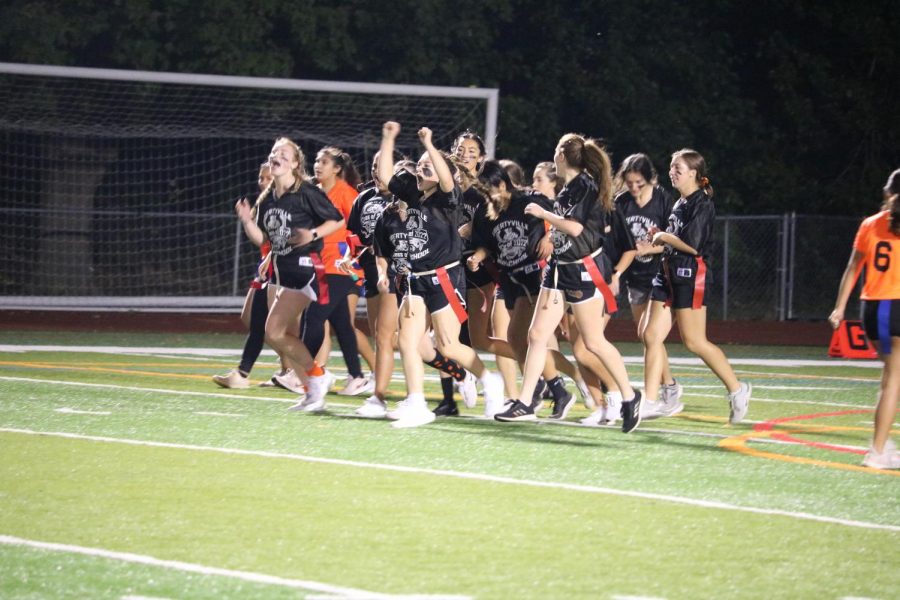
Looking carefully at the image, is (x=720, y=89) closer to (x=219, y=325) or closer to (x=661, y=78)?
(x=661, y=78)

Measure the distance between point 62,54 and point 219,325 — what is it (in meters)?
7.35

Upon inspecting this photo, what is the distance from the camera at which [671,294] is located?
11.2 m

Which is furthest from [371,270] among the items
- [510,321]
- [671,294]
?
[671,294]

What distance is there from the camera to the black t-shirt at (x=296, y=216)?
1127cm

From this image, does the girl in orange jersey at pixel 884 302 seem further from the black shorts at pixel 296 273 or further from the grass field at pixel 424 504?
the black shorts at pixel 296 273

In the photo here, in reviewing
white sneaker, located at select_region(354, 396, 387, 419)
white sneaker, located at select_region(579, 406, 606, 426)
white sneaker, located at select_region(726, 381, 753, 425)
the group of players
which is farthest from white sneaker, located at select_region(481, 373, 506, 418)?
white sneaker, located at select_region(726, 381, 753, 425)

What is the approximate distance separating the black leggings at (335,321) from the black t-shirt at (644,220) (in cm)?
230

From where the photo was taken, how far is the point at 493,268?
457 inches

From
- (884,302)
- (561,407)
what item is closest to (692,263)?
(561,407)

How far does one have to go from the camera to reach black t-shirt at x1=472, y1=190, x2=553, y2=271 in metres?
11.0

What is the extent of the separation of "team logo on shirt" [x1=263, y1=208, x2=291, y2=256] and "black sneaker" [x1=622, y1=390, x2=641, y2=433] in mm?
2724

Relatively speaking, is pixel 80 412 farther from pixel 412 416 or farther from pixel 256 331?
pixel 412 416

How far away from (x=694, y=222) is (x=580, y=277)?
122 centimetres

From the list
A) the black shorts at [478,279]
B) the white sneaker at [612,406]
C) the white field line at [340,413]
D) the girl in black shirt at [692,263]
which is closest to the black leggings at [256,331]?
the white field line at [340,413]
